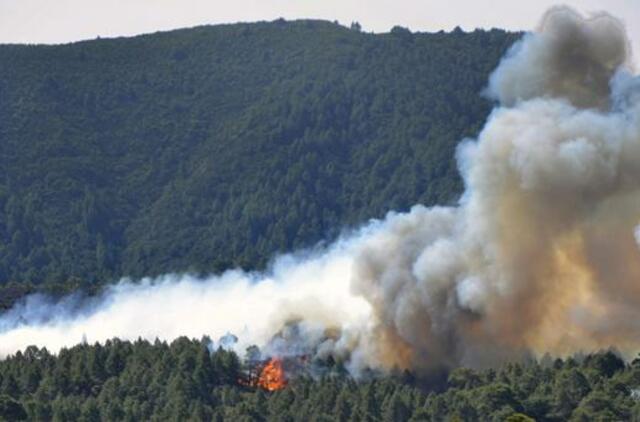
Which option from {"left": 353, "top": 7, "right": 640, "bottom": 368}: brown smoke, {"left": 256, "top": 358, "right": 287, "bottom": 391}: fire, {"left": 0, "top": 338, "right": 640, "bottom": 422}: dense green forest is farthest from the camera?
{"left": 353, "top": 7, "right": 640, "bottom": 368}: brown smoke

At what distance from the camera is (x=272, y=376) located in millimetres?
163750

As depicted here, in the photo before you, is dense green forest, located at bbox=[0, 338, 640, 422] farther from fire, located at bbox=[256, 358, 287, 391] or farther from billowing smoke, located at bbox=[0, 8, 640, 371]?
billowing smoke, located at bbox=[0, 8, 640, 371]


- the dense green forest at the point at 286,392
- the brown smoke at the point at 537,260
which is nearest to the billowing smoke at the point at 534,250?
the brown smoke at the point at 537,260

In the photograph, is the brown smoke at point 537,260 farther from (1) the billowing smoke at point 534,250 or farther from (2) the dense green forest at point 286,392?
(2) the dense green forest at point 286,392

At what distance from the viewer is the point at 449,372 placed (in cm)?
16400

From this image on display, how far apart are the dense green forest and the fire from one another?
147 centimetres

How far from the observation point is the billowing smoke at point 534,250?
166 meters

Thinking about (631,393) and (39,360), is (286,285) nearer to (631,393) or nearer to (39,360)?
(39,360)

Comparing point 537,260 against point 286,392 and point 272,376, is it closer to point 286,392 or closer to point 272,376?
point 272,376

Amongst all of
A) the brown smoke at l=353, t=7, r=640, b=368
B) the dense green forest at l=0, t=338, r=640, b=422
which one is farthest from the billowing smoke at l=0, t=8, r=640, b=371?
the dense green forest at l=0, t=338, r=640, b=422

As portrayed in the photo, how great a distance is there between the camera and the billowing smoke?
166 meters

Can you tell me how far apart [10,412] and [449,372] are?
1087 inches

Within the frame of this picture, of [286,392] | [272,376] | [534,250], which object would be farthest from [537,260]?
[286,392]

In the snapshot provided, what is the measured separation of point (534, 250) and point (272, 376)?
1796 cm
